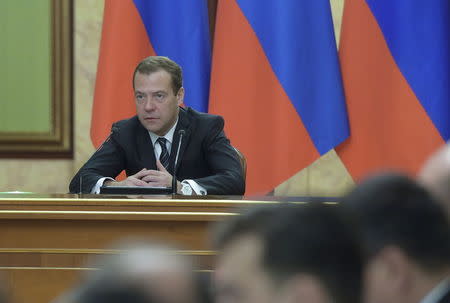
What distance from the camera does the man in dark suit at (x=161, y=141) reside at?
5.07m

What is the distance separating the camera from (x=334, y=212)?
114cm

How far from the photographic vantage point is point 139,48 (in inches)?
245

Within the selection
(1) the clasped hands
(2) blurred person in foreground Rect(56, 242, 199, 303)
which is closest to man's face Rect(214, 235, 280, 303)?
(2) blurred person in foreground Rect(56, 242, 199, 303)

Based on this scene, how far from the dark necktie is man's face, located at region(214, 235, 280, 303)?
152 inches

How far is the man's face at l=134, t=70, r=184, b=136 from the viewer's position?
5141mm

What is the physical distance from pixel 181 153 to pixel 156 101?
0.32 m

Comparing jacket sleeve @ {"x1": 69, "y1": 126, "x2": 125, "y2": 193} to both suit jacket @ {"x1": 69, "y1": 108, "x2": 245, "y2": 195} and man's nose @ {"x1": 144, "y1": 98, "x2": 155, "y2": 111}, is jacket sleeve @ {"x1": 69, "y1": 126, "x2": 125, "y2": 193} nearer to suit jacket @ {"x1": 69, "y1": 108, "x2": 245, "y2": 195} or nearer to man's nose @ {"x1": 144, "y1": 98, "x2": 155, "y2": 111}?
suit jacket @ {"x1": 69, "y1": 108, "x2": 245, "y2": 195}

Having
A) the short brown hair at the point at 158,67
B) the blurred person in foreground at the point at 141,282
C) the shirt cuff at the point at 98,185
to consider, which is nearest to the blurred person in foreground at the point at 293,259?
the blurred person in foreground at the point at 141,282

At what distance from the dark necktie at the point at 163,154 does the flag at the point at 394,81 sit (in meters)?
1.47

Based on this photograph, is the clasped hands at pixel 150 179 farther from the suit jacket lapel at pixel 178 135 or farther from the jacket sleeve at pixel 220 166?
the suit jacket lapel at pixel 178 135

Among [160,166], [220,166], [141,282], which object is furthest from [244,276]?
[220,166]

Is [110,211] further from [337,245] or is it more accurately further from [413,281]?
[337,245]

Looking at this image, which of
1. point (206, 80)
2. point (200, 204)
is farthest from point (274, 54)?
point (200, 204)

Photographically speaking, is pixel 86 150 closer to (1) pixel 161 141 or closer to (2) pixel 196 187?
(1) pixel 161 141
